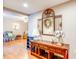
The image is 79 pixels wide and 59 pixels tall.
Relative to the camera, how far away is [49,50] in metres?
3.00

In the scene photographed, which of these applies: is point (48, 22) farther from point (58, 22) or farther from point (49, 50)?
point (49, 50)

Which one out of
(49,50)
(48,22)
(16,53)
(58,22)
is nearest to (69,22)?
(58,22)

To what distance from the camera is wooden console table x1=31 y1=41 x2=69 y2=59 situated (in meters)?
2.52

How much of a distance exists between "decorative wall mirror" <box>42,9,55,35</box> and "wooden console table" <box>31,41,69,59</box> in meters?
0.70

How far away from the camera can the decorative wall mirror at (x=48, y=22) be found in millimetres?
3633

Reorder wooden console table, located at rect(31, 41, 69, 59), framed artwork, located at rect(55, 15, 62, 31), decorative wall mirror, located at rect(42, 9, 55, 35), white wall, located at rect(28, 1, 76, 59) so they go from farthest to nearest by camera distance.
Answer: decorative wall mirror, located at rect(42, 9, 55, 35) < framed artwork, located at rect(55, 15, 62, 31) < white wall, located at rect(28, 1, 76, 59) < wooden console table, located at rect(31, 41, 69, 59)

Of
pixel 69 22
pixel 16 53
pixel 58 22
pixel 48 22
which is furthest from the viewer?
pixel 16 53

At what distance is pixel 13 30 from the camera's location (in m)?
9.97

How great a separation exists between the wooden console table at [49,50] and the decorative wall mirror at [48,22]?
703 mm

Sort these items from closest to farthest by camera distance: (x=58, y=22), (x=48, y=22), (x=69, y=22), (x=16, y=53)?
(x=69, y=22), (x=58, y=22), (x=48, y=22), (x=16, y=53)

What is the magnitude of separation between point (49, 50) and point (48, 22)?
4.76 feet

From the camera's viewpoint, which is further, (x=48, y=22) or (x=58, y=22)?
(x=48, y=22)

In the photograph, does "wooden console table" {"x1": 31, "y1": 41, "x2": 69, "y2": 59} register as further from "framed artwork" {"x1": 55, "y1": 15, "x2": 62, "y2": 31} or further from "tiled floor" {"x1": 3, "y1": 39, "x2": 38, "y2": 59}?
"framed artwork" {"x1": 55, "y1": 15, "x2": 62, "y2": 31}

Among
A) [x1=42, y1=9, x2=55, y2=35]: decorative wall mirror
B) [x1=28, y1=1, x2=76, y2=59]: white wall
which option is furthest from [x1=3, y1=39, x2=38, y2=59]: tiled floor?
[x1=28, y1=1, x2=76, y2=59]: white wall
